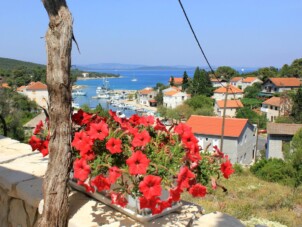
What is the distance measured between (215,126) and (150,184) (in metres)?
28.5

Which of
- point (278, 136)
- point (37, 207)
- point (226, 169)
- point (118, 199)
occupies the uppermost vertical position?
point (226, 169)

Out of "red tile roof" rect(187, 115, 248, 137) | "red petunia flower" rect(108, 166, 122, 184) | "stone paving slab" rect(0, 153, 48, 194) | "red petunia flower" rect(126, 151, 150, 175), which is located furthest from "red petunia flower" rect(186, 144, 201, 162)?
"red tile roof" rect(187, 115, 248, 137)

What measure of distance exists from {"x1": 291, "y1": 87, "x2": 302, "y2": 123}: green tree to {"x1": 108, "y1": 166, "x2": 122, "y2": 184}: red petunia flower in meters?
37.8

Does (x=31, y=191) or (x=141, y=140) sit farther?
(x=31, y=191)

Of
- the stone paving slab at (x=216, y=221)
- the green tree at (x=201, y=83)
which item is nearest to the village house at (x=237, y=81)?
the green tree at (x=201, y=83)

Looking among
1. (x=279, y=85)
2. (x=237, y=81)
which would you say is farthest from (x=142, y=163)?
(x=237, y=81)

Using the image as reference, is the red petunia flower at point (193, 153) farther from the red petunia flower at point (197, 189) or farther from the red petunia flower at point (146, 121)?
the red petunia flower at point (146, 121)

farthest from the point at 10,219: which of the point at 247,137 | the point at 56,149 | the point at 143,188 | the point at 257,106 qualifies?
the point at 257,106

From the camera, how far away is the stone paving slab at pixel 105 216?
1.52m

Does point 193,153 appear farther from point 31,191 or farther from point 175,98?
point 175,98

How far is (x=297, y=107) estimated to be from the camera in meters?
36.5

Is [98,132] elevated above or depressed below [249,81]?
above

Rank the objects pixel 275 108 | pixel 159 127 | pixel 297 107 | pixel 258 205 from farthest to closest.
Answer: pixel 275 108, pixel 297 107, pixel 258 205, pixel 159 127

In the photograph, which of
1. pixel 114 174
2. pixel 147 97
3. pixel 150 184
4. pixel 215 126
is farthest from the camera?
pixel 147 97
